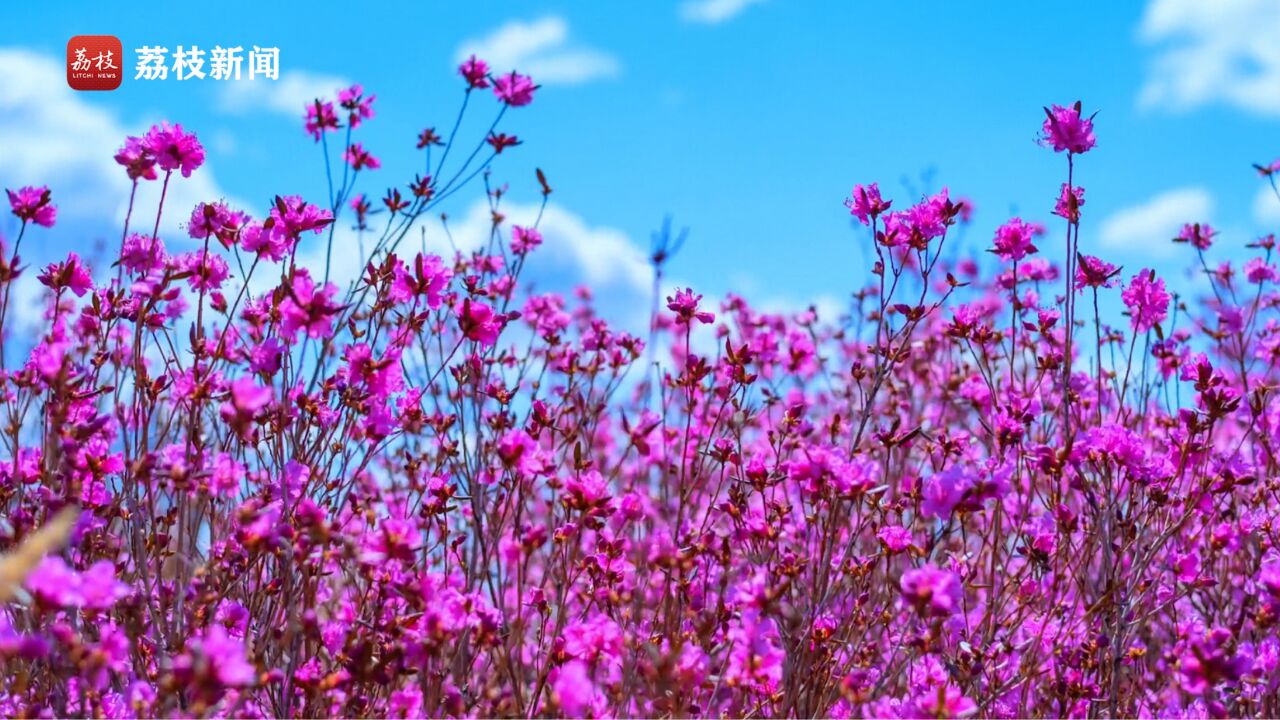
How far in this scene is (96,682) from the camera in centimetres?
219

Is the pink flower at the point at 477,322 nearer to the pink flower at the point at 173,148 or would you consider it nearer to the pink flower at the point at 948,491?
the pink flower at the point at 173,148

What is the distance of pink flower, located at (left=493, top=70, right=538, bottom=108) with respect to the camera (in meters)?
4.92

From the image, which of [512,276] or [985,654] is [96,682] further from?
[512,276]

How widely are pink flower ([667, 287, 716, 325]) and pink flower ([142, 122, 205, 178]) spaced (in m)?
1.75

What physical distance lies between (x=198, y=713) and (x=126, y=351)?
359cm

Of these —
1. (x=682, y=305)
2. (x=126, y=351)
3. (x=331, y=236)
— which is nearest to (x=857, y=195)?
(x=682, y=305)

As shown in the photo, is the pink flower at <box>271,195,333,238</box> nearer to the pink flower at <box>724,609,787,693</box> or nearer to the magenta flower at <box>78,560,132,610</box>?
the magenta flower at <box>78,560,132,610</box>

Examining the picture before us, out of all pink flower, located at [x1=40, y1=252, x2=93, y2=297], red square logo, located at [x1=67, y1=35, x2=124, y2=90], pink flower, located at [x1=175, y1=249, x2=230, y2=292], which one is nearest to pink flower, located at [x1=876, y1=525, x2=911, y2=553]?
pink flower, located at [x1=175, y1=249, x2=230, y2=292]

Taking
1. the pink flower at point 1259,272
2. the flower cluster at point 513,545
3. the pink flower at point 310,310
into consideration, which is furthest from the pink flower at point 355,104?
the pink flower at point 1259,272

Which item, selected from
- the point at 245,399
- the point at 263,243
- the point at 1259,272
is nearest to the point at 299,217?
the point at 263,243

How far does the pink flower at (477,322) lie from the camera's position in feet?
10.8

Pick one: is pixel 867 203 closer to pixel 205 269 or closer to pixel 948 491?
pixel 948 491

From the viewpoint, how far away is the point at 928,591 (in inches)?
95.2

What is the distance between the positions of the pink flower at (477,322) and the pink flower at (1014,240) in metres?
1.95
